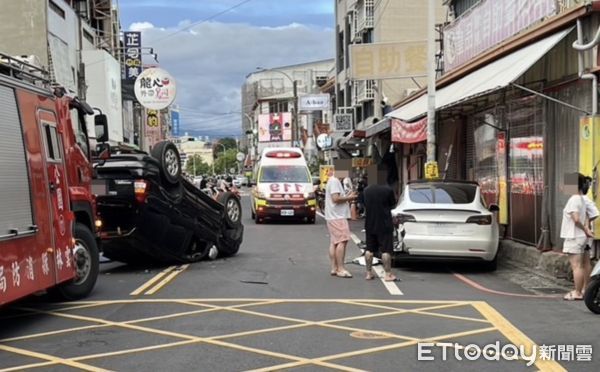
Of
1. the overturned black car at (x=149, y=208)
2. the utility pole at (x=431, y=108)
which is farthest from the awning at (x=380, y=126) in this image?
the overturned black car at (x=149, y=208)

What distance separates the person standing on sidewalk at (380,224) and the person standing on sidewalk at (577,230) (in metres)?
2.63

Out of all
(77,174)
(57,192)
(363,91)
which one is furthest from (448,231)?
(363,91)

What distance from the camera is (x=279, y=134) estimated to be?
3629 inches

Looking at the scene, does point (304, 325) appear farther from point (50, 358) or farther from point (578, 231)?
point (578, 231)

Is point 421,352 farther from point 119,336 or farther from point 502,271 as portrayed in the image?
point 502,271

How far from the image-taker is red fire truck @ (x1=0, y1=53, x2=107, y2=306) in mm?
7065

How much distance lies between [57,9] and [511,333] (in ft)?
94.3

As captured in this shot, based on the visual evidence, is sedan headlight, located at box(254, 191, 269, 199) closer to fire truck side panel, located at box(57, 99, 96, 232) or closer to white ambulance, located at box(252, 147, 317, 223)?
white ambulance, located at box(252, 147, 317, 223)

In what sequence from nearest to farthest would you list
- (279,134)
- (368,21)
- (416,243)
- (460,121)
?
(416,243) → (460,121) → (368,21) → (279,134)

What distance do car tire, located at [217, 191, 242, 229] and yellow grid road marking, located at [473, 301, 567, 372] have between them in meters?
6.55

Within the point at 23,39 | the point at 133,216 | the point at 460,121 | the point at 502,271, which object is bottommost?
the point at 502,271

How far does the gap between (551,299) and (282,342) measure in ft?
13.8

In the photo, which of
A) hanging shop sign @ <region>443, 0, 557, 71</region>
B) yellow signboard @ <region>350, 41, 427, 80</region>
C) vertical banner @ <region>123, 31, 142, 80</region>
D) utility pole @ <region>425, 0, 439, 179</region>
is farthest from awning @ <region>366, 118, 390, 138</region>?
vertical banner @ <region>123, 31, 142, 80</region>

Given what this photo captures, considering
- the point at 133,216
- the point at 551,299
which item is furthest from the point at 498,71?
the point at 133,216
